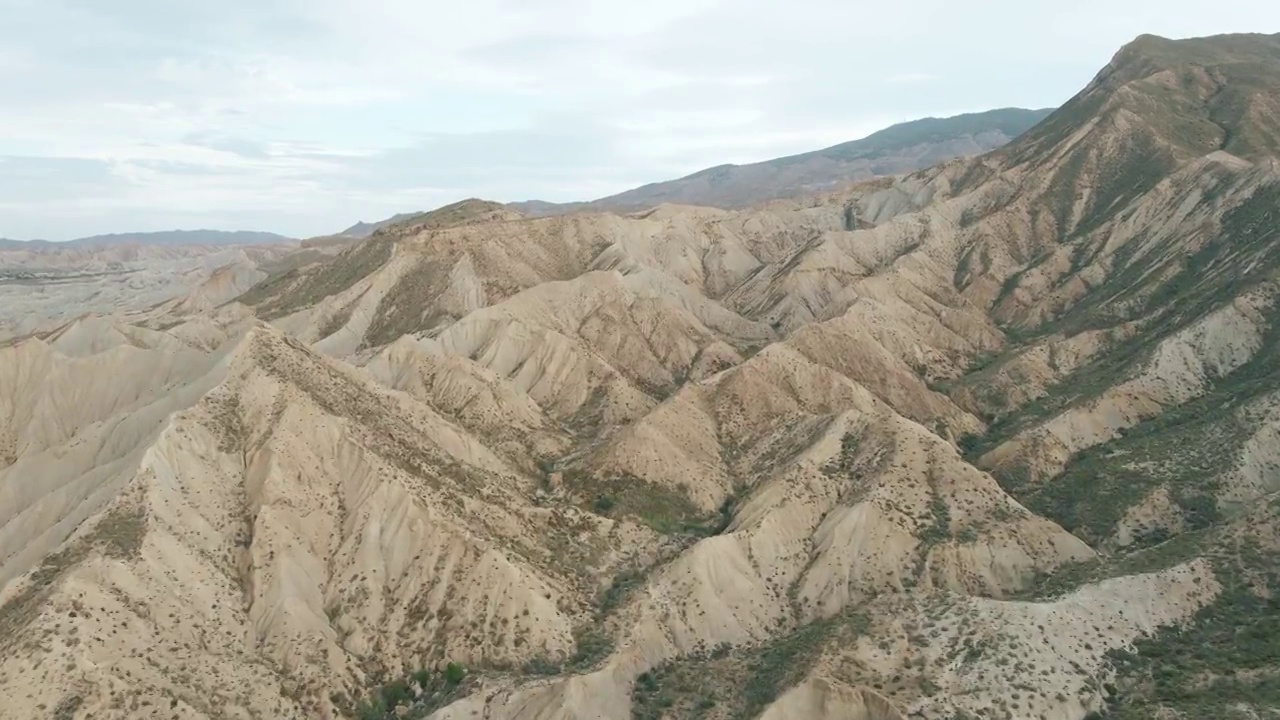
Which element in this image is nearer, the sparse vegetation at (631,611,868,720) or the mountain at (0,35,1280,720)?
the mountain at (0,35,1280,720)

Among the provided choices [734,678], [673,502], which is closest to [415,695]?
[734,678]

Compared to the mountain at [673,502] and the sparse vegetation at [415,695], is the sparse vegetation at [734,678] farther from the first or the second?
the sparse vegetation at [415,695]

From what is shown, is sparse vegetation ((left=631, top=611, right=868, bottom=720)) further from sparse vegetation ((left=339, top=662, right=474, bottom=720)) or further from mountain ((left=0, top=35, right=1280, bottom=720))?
sparse vegetation ((left=339, top=662, right=474, bottom=720))

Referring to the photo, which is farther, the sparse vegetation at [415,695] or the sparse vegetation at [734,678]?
the sparse vegetation at [415,695]

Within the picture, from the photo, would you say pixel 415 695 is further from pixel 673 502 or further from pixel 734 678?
pixel 673 502

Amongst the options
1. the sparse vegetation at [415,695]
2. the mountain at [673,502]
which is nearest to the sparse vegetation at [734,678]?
the mountain at [673,502]

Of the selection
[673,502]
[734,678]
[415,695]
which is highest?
[673,502]

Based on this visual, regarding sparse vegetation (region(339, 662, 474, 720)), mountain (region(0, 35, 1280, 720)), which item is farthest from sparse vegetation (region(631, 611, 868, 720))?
sparse vegetation (region(339, 662, 474, 720))

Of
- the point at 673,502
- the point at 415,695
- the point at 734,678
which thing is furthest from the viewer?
the point at 673,502
